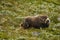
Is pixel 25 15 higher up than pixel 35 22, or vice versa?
pixel 25 15

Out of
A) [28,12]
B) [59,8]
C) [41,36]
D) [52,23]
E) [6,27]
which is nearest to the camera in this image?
[41,36]

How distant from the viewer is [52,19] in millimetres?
15641

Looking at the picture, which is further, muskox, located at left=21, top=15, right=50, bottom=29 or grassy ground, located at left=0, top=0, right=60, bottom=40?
muskox, located at left=21, top=15, right=50, bottom=29

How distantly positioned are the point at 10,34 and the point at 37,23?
1.78 metres

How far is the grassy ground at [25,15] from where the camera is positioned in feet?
41.0

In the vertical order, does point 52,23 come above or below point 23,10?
below

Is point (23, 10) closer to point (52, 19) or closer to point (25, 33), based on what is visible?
point (52, 19)

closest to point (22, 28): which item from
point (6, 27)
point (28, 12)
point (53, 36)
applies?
point (6, 27)

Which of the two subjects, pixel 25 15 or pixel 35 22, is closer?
pixel 35 22

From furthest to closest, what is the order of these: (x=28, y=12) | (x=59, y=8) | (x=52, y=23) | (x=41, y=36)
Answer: (x=59, y=8) < (x=28, y=12) < (x=52, y=23) < (x=41, y=36)

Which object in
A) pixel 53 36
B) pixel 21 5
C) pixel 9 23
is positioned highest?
pixel 21 5

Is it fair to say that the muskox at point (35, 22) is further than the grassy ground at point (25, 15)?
Yes

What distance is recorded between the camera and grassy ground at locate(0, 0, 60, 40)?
12.5 meters

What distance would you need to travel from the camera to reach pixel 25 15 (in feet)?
52.9
